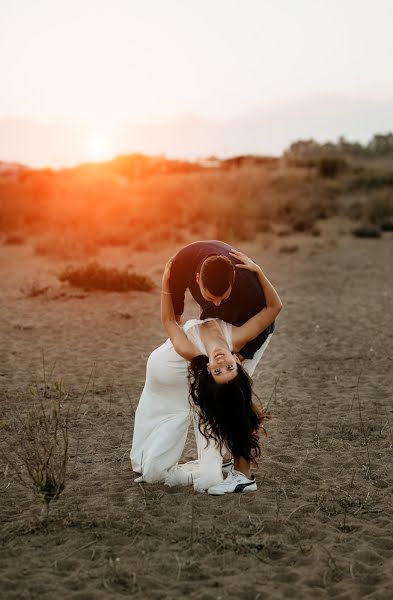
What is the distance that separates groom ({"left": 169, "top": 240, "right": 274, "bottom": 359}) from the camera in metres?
4.77

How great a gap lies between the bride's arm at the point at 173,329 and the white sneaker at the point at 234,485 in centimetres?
89

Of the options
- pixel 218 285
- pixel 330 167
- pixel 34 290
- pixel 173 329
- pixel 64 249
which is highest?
pixel 330 167

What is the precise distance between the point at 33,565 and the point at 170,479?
1.30 meters

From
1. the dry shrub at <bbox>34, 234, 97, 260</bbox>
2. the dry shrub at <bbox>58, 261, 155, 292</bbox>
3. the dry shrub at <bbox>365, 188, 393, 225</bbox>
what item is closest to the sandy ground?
the dry shrub at <bbox>58, 261, 155, 292</bbox>

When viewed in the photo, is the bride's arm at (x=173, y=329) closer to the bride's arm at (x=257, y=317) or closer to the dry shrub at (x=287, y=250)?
the bride's arm at (x=257, y=317)

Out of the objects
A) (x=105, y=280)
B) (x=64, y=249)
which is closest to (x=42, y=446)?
(x=105, y=280)

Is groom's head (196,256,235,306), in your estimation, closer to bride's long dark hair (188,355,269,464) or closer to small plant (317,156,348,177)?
bride's long dark hair (188,355,269,464)

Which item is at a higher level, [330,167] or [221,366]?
[330,167]

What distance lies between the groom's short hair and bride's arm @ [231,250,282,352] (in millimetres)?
236

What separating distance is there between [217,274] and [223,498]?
1.47 m

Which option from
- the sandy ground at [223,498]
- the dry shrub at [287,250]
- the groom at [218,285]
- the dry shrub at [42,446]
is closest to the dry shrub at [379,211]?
the dry shrub at [287,250]

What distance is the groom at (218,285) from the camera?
4766 millimetres

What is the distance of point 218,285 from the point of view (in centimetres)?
478

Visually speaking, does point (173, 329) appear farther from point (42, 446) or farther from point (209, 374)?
point (42, 446)
